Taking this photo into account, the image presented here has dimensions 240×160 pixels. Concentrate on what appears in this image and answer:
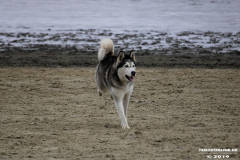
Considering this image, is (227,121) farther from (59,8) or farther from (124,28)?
(59,8)

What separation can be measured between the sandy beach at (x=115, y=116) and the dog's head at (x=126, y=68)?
98cm

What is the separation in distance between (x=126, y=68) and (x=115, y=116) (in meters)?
1.63

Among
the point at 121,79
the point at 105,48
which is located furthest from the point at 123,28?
the point at 121,79

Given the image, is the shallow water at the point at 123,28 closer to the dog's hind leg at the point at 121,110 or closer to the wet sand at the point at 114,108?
the wet sand at the point at 114,108

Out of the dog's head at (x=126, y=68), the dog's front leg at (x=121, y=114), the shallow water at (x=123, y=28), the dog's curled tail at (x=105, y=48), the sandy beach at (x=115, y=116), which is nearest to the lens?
the sandy beach at (x=115, y=116)

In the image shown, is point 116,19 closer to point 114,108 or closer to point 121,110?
point 114,108

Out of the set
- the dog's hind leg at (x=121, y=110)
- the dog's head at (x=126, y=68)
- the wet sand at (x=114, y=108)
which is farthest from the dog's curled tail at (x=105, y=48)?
the dog's hind leg at (x=121, y=110)

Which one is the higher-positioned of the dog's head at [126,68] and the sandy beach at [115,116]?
the dog's head at [126,68]

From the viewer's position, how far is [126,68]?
712 cm

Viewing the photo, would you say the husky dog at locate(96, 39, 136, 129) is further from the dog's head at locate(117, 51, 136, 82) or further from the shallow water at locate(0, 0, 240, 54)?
the shallow water at locate(0, 0, 240, 54)

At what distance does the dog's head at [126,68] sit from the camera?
7.09 metres

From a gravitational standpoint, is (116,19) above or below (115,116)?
above

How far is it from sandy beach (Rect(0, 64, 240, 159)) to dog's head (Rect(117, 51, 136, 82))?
0.98 metres

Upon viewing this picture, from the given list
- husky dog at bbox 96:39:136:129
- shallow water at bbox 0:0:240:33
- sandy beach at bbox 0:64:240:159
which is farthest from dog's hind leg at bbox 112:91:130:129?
shallow water at bbox 0:0:240:33
